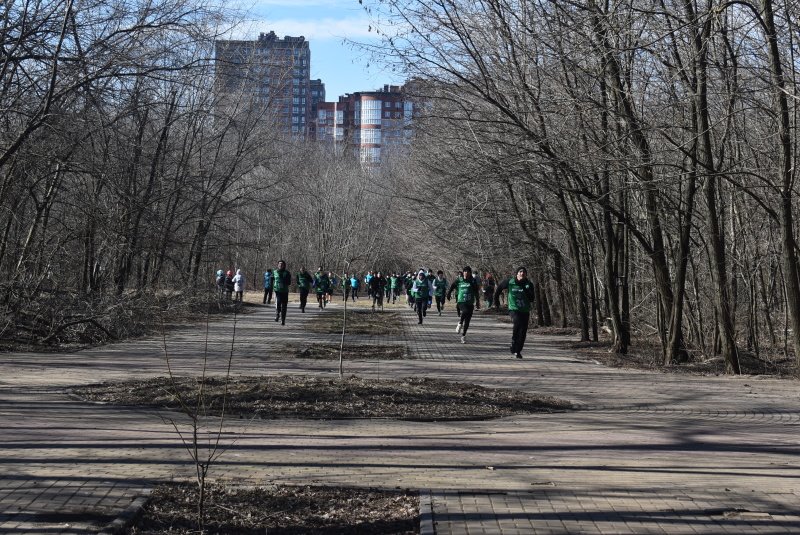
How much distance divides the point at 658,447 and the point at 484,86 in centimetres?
919

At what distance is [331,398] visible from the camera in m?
10.2

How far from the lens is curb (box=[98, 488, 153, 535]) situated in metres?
4.91

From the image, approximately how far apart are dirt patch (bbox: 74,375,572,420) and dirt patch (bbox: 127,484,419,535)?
3370 mm

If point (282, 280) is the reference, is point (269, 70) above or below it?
above

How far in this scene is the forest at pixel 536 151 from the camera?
551 inches

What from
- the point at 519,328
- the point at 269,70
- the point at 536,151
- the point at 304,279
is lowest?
the point at 519,328

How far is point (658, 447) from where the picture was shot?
8.08 m

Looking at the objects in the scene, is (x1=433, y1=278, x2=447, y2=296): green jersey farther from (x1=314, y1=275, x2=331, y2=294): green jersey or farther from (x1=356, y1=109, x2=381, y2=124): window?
(x1=356, y1=109, x2=381, y2=124): window

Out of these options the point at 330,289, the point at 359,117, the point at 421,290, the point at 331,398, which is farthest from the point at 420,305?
the point at 359,117

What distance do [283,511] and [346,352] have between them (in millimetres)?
11556

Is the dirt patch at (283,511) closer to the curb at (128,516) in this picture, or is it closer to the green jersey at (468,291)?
the curb at (128,516)

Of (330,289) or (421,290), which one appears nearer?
(421,290)

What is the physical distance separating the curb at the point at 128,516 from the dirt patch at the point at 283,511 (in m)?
0.04

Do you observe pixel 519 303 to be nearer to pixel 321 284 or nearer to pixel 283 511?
pixel 283 511
